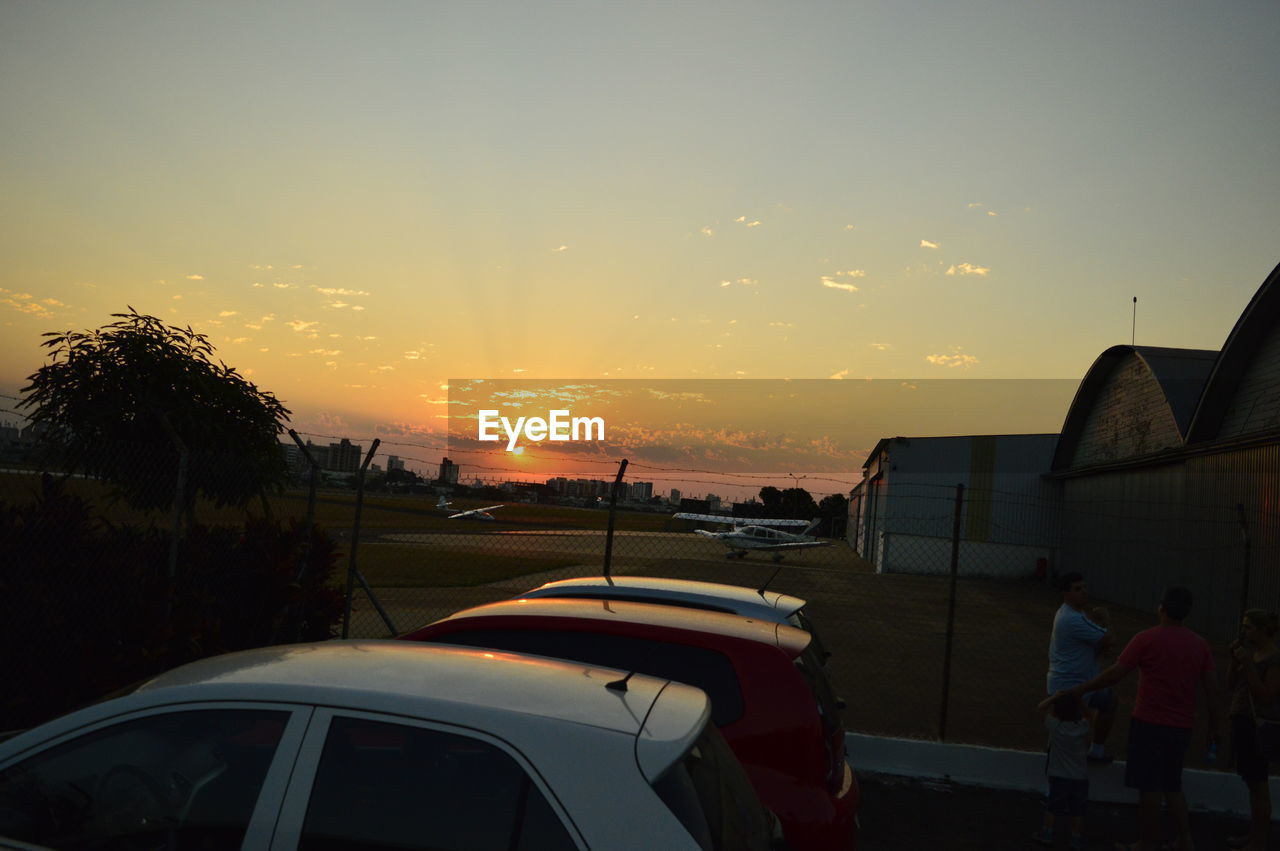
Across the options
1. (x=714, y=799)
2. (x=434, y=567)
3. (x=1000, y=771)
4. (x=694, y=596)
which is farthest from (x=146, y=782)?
(x=434, y=567)

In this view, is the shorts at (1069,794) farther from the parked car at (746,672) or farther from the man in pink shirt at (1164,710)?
the parked car at (746,672)

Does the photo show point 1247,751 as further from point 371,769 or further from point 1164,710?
point 371,769

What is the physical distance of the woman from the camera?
20.6 ft

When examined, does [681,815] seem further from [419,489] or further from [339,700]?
[419,489]

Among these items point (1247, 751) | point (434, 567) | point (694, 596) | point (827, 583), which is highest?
point (694, 596)

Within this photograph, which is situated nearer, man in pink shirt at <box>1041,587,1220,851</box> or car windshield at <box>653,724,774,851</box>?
car windshield at <box>653,724,774,851</box>

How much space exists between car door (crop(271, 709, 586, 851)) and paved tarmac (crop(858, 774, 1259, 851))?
4603 millimetres

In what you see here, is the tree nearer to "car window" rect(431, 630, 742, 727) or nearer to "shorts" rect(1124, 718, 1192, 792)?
"car window" rect(431, 630, 742, 727)

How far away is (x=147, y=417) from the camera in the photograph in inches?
342

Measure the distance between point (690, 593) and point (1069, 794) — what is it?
305 cm

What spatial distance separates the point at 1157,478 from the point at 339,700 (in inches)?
1148

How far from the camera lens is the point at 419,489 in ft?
43.4

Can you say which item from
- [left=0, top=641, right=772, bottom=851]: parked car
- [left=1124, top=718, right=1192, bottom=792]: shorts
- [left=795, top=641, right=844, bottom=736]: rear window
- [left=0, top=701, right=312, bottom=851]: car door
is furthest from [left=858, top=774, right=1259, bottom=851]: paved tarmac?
[left=0, top=701, right=312, bottom=851]: car door

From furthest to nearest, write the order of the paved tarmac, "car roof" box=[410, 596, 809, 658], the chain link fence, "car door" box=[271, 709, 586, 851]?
the chain link fence
the paved tarmac
"car roof" box=[410, 596, 809, 658]
"car door" box=[271, 709, 586, 851]
